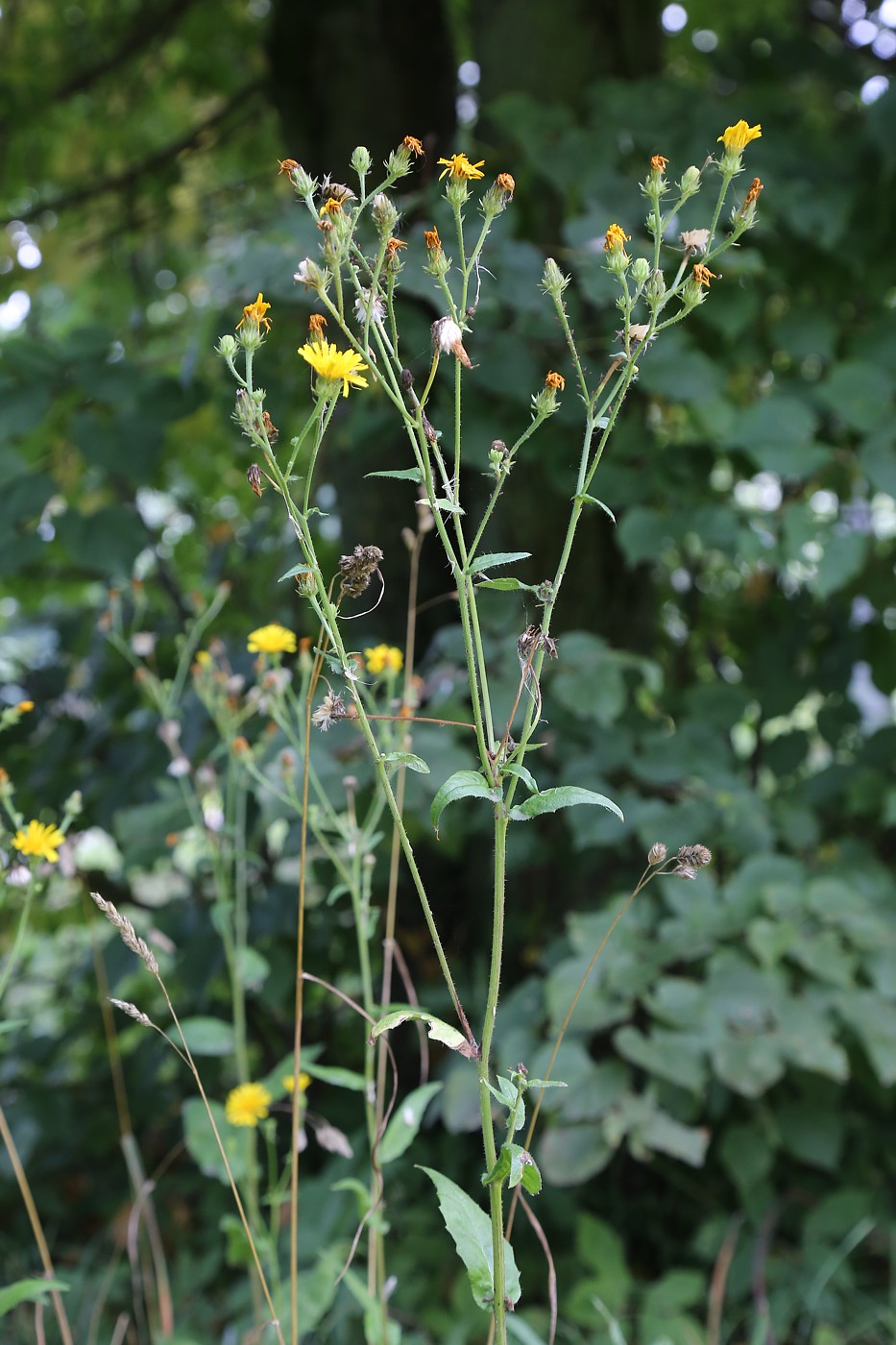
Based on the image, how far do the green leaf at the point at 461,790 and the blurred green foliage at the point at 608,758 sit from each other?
2.37ft

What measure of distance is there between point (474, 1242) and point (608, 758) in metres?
1.00

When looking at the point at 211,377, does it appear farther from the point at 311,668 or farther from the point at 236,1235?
the point at 236,1235

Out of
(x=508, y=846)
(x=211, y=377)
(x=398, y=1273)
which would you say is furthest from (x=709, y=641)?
(x=398, y=1273)

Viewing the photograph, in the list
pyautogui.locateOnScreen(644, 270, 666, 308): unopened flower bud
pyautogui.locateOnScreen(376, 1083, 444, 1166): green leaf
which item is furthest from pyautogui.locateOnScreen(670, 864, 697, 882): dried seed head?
pyautogui.locateOnScreen(376, 1083, 444, 1166): green leaf

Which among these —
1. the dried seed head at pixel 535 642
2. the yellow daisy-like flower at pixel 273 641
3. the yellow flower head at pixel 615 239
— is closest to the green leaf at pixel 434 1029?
the dried seed head at pixel 535 642

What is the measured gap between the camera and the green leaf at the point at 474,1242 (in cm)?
64

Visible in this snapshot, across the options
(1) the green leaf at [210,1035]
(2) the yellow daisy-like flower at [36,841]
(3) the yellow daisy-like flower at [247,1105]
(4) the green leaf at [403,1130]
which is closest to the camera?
(2) the yellow daisy-like flower at [36,841]

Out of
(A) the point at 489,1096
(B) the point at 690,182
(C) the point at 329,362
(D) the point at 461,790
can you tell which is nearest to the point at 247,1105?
(A) the point at 489,1096

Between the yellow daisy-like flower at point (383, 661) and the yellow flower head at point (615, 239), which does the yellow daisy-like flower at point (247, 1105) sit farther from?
the yellow flower head at point (615, 239)

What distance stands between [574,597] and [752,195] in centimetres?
134

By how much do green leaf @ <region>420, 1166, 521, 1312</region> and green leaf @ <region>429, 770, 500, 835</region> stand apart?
228 mm

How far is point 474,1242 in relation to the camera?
0.66 m

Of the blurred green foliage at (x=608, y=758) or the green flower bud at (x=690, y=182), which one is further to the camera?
the blurred green foliage at (x=608, y=758)

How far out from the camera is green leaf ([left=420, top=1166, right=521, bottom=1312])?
640 mm
